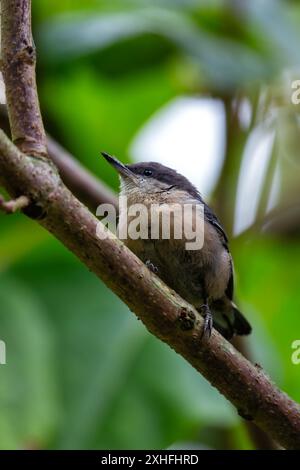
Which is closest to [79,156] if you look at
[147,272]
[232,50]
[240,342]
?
[232,50]

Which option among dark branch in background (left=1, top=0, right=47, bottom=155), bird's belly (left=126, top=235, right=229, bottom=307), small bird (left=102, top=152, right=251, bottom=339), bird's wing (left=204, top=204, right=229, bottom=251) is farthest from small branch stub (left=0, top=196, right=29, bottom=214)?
bird's wing (left=204, top=204, right=229, bottom=251)

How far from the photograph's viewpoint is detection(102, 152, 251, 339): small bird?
4488mm

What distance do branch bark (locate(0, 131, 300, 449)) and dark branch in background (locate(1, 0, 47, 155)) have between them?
0.50ft

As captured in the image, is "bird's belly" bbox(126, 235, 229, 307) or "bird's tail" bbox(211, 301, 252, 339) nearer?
"bird's belly" bbox(126, 235, 229, 307)

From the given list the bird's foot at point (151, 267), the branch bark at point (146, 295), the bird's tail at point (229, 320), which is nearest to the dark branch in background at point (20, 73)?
the branch bark at point (146, 295)

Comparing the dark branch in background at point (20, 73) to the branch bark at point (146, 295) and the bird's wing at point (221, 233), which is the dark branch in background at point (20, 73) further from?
the bird's wing at point (221, 233)

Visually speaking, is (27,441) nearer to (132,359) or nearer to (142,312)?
(132,359)

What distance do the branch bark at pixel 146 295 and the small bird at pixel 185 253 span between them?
2.60ft

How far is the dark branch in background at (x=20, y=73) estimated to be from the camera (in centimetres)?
291

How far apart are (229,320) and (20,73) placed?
244cm

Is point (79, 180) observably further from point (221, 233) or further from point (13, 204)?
point (13, 204)

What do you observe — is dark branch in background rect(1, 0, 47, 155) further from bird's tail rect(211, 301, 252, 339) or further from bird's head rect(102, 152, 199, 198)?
bird's tail rect(211, 301, 252, 339)

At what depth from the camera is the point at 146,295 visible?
309 cm

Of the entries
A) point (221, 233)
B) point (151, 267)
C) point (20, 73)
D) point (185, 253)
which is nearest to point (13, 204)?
point (20, 73)
